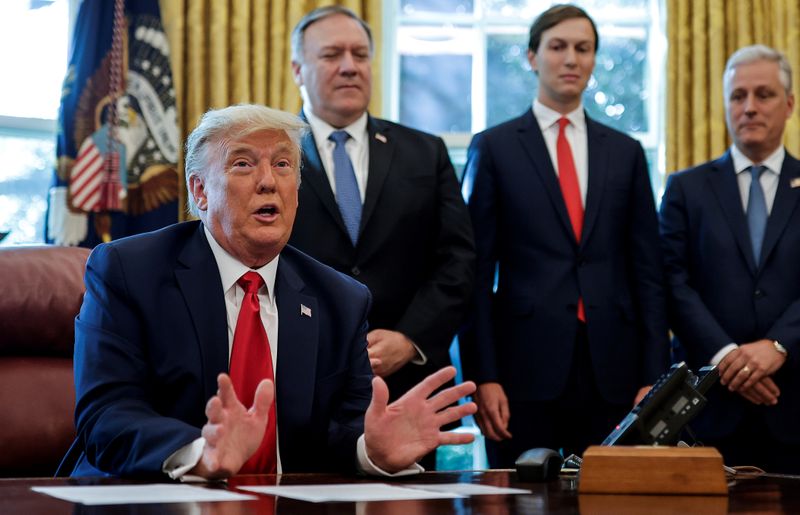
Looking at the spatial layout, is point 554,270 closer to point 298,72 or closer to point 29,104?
point 298,72

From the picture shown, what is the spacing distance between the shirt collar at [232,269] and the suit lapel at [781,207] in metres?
2.14

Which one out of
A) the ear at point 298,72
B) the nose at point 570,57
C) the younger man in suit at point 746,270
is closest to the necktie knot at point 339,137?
the ear at point 298,72

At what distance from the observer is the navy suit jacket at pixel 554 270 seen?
12.5 ft

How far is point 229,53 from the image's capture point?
5.28m

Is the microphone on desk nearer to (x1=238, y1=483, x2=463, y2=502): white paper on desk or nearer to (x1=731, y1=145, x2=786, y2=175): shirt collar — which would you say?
(x1=238, y1=483, x2=463, y2=502): white paper on desk

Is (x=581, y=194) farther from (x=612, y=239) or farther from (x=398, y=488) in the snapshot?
(x=398, y=488)

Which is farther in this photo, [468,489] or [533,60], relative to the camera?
[533,60]

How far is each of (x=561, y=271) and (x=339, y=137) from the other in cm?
91

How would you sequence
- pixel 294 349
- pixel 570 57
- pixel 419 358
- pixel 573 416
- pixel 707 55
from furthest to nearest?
1. pixel 707 55
2. pixel 570 57
3. pixel 573 416
4. pixel 419 358
5. pixel 294 349

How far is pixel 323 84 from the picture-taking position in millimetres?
3920

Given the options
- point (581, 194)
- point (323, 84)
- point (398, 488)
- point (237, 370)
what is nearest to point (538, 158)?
point (581, 194)

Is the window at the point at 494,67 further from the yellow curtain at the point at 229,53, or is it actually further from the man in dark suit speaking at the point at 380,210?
the man in dark suit speaking at the point at 380,210

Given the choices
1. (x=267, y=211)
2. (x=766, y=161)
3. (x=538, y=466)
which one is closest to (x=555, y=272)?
(x=766, y=161)

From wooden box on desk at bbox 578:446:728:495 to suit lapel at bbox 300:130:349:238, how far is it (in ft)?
6.15
